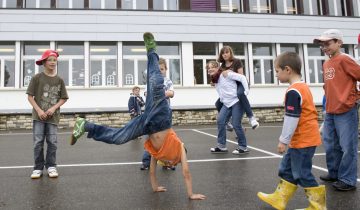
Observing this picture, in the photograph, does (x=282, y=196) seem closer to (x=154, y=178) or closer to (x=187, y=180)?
(x=187, y=180)

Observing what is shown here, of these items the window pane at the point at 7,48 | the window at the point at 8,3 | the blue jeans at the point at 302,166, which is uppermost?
the window at the point at 8,3

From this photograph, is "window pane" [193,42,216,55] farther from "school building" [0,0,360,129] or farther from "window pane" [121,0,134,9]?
"window pane" [121,0,134,9]

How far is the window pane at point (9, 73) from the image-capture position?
1695cm

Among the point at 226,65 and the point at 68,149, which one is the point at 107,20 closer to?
the point at 68,149

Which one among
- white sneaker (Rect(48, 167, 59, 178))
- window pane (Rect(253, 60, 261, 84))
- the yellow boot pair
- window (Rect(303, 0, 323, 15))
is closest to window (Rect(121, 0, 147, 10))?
window pane (Rect(253, 60, 261, 84))

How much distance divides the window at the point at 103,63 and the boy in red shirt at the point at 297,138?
15.2 meters

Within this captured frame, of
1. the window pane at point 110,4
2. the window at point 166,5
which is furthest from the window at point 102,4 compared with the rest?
the window at point 166,5

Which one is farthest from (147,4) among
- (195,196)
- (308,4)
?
(195,196)

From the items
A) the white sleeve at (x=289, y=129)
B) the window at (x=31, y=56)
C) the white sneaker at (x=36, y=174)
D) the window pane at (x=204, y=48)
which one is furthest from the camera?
the window pane at (x=204, y=48)

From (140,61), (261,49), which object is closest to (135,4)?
(140,61)

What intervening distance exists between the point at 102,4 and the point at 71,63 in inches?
143

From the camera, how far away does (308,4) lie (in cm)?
2108

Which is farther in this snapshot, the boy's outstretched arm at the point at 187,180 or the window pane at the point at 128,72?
the window pane at the point at 128,72

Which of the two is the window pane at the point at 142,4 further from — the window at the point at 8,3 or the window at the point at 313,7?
the window at the point at 313,7
